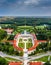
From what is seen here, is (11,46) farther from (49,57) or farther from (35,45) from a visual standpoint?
(49,57)

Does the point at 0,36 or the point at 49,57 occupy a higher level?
the point at 0,36

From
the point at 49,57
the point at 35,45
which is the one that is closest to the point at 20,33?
the point at 35,45

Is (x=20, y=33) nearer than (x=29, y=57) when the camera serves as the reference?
No

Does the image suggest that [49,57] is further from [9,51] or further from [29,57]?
[9,51]

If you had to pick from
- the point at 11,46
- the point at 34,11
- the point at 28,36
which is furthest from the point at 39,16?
the point at 11,46

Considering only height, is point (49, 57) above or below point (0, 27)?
below

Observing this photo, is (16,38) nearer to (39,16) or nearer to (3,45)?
(3,45)

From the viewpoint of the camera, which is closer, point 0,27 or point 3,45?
point 3,45

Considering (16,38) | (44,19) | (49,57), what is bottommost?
(49,57)
